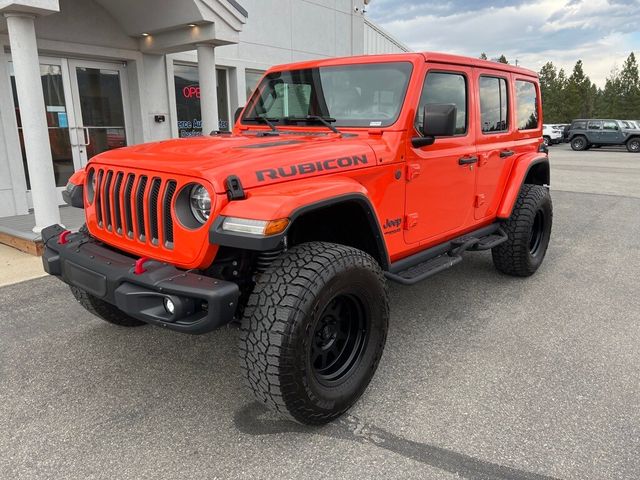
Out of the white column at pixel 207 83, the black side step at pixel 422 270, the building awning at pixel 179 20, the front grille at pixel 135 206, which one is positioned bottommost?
the black side step at pixel 422 270

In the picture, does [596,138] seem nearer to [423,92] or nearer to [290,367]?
[423,92]

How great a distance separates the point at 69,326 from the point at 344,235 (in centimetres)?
231

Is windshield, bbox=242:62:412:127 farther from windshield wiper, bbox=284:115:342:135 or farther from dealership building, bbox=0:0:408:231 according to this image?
dealership building, bbox=0:0:408:231

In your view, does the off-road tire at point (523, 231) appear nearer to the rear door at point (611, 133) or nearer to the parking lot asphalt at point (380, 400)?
the parking lot asphalt at point (380, 400)

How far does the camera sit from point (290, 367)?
7.50 feet

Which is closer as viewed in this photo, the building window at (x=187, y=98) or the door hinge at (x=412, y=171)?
the door hinge at (x=412, y=171)

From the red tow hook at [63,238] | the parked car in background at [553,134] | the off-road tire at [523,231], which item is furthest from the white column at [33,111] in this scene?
the parked car in background at [553,134]

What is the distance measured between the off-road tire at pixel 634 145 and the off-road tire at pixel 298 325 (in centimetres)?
2781

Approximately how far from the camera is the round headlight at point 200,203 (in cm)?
243

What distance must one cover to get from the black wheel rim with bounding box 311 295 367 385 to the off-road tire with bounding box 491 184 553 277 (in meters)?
2.41

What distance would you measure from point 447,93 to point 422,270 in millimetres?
1344

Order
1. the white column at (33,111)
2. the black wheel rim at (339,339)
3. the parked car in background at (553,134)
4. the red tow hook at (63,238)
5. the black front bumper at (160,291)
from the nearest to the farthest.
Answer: the black front bumper at (160,291)
the black wheel rim at (339,339)
the red tow hook at (63,238)
the white column at (33,111)
the parked car in background at (553,134)

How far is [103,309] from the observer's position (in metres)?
3.52

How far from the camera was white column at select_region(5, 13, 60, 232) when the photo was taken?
5285 millimetres
